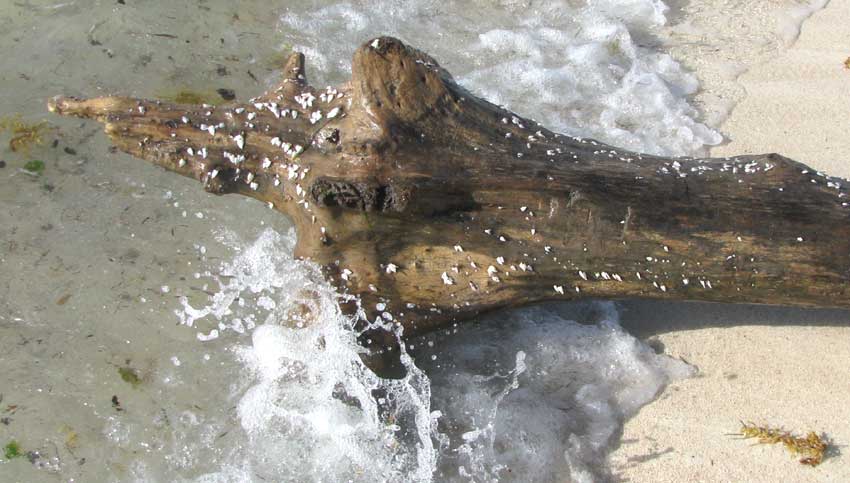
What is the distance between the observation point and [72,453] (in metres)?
3.22

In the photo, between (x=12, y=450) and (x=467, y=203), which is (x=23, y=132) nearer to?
(x=12, y=450)

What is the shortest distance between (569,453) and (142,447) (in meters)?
1.91

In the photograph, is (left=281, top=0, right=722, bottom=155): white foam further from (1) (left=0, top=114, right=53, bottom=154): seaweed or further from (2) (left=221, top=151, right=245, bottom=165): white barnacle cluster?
(2) (left=221, top=151, right=245, bottom=165): white barnacle cluster

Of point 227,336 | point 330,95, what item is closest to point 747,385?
point 330,95

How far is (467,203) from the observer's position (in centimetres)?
311

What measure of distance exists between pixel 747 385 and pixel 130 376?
9.75 ft

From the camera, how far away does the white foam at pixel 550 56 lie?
4848 millimetres

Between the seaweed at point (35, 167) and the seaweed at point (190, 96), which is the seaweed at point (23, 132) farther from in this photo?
the seaweed at point (190, 96)

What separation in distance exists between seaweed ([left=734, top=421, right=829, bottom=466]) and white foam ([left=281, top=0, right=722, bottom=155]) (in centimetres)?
190

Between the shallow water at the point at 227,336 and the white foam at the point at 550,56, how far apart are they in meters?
0.03

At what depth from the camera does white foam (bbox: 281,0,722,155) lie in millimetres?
4848

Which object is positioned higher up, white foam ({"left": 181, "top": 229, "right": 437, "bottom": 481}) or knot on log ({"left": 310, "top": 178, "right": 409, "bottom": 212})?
knot on log ({"left": 310, "top": 178, "right": 409, "bottom": 212})

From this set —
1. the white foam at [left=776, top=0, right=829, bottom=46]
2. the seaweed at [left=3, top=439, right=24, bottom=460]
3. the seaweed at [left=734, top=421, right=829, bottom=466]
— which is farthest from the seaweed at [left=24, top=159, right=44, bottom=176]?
the white foam at [left=776, top=0, right=829, bottom=46]

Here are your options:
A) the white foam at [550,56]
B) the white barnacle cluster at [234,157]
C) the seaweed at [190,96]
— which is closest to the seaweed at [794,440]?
the white foam at [550,56]
